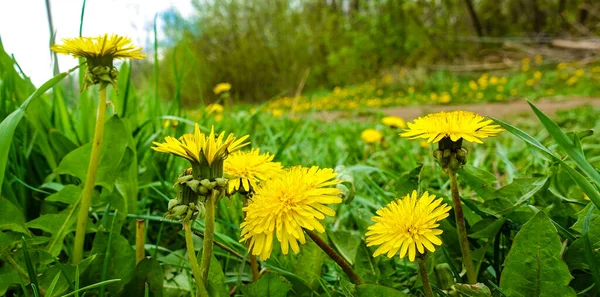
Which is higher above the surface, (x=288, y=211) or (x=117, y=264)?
(x=288, y=211)

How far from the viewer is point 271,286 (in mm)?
623

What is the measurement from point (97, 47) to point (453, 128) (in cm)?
49

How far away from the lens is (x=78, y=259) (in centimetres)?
73

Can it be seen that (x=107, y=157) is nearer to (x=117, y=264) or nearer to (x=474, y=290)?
(x=117, y=264)

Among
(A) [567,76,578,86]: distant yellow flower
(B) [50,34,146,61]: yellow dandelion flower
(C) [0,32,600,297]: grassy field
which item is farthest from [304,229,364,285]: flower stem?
(A) [567,76,578,86]: distant yellow flower

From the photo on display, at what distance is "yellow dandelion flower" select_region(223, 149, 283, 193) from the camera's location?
1.81 feet

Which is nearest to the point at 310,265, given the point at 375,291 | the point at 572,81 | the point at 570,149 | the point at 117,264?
the point at 375,291

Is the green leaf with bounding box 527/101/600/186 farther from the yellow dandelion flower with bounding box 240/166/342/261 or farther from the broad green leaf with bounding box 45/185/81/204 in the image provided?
the broad green leaf with bounding box 45/185/81/204

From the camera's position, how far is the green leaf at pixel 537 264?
54cm

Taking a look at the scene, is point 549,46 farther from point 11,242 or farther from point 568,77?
point 11,242

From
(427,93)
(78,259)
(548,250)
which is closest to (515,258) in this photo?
(548,250)

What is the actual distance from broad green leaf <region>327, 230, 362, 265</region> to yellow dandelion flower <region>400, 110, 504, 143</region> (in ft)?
1.02

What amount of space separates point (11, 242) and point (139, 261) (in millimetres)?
215

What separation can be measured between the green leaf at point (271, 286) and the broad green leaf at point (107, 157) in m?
0.36
